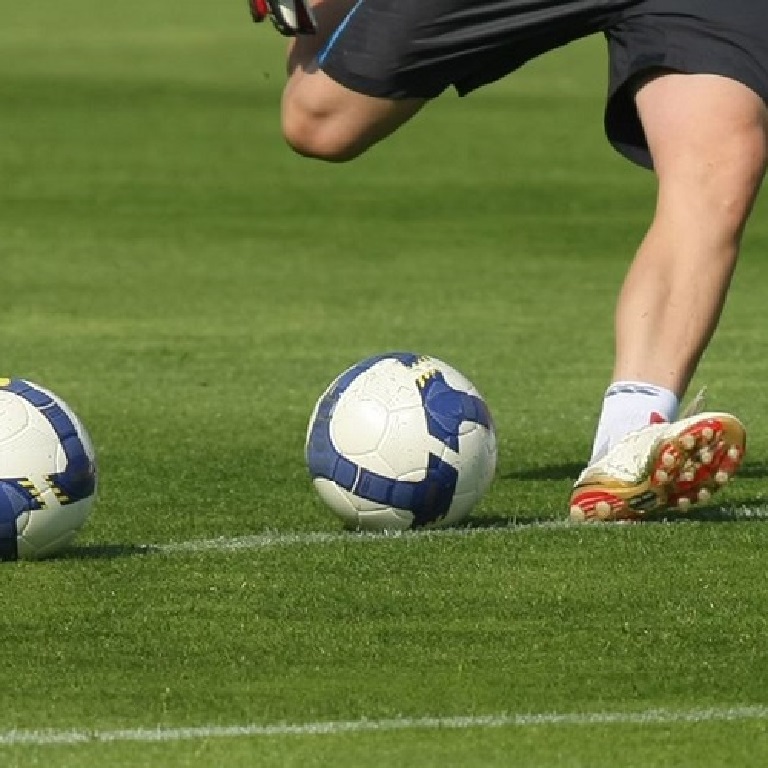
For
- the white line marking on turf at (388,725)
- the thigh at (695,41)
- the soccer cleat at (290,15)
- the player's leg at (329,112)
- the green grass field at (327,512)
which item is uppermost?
the thigh at (695,41)

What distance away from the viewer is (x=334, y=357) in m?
11.9

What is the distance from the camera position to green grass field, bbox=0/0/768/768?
499cm

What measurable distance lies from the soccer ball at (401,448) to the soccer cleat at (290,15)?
4.23 ft

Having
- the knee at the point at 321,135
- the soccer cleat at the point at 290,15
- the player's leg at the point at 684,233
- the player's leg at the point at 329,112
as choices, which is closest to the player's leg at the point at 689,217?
the player's leg at the point at 684,233

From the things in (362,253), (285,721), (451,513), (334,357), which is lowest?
(362,253)

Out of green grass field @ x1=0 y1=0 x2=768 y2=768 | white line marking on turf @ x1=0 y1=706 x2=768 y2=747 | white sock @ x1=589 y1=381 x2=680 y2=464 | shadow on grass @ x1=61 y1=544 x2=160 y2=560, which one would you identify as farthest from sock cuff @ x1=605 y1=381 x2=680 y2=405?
white line marking on turf @ x1=0 y1=706 x2=768 y2=747

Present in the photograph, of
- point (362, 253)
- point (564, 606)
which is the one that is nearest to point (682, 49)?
point (564, 606)

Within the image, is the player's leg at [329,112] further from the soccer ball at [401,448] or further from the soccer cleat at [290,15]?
the soccer ball at [401,448]

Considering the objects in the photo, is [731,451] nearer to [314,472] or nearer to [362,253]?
[314,472]

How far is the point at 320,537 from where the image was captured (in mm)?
7047

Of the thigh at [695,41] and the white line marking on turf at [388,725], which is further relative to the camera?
the thigh at [695,41]

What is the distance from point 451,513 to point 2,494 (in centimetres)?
124

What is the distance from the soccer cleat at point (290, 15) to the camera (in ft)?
26.1

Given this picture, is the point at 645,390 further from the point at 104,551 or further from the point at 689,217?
the point at 104,551
